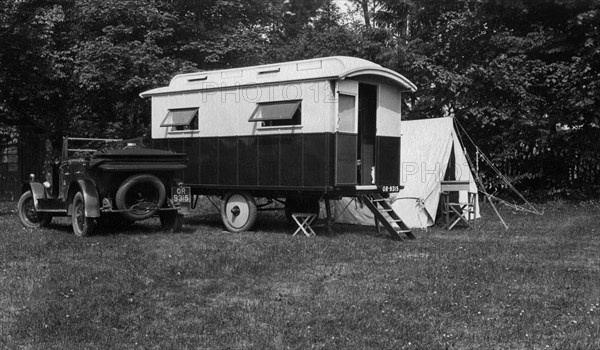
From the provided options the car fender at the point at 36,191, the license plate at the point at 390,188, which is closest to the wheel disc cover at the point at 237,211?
the license plate at the point at 390,188

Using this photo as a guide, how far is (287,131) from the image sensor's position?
12.9m

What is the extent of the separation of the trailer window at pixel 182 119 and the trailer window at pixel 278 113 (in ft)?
6.03

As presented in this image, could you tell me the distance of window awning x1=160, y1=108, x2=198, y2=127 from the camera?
1455 cm

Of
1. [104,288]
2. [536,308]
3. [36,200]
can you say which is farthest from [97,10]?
[536,308]

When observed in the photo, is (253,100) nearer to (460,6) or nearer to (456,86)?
(456,86)

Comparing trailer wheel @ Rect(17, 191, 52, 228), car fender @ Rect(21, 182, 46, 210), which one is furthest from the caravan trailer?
trailer wheel @ Rect(17, 191, 52, 228)

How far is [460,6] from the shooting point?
22016mm

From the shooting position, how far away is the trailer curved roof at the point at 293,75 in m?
12.3

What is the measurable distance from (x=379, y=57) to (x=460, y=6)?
3094mm

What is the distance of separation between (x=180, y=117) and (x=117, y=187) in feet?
9.89

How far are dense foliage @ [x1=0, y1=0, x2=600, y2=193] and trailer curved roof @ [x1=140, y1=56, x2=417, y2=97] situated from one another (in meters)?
6.88

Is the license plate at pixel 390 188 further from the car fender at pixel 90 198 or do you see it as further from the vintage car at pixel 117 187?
the car fender at pixel 90 198

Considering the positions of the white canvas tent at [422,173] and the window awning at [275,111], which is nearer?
the window awning at [275,111]

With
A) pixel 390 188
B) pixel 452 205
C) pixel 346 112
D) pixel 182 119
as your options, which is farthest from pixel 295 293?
pixel 452 205
